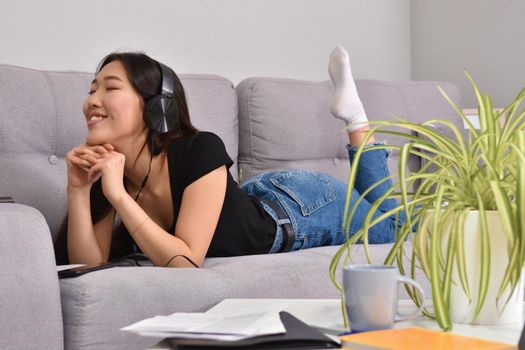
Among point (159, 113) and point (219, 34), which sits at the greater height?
point (219, 34)

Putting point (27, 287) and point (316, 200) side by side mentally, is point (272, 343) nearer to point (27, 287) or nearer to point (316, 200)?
point (27, 287)

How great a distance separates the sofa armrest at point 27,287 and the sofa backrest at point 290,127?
121 centimetres

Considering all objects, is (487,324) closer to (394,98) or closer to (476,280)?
(476,280)

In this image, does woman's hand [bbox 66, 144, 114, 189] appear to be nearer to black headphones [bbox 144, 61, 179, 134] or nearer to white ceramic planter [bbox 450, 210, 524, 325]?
black headphones [bbox 144, 61, 179, 134]

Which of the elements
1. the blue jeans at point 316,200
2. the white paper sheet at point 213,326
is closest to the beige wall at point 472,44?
the blue jeans at point 316,200

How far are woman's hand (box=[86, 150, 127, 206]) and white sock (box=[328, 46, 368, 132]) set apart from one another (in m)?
0.88

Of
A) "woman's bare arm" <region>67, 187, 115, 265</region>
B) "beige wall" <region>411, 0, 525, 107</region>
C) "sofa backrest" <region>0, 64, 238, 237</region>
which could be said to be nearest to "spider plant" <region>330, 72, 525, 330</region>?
"woman's bare arm" <region>67, 187, 115, 265</region>

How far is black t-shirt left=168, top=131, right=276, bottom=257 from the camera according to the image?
1.88 metres

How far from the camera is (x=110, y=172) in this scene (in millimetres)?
1797

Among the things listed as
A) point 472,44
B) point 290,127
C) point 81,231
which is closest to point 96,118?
point 81,231

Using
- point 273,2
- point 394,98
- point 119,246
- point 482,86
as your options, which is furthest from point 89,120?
point 482,86

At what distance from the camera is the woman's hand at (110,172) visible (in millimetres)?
1781

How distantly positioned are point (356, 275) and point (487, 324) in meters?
0.21

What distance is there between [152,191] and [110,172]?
0.62ft
